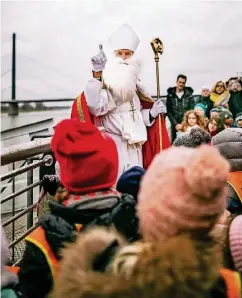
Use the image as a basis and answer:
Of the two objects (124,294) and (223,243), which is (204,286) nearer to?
(124,294)

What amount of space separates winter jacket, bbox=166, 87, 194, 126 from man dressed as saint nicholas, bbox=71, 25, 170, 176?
2.54m

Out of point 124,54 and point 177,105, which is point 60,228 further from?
point 177,105

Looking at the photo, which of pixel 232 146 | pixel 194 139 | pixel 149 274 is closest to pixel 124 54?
pixel 194 139

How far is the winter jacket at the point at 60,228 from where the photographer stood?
1207 millimetres

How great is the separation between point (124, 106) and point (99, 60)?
0.43m

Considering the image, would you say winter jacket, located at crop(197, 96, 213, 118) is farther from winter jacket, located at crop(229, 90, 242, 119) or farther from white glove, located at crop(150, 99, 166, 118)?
white glove, located at crop(150, 99, 166, 118)

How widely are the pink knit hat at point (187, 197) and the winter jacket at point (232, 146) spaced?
987 mm

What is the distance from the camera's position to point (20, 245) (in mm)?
3193

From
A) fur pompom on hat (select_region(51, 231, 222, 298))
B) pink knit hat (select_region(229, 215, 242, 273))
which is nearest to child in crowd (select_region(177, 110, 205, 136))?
pink knit hat (select_region(229, 215, 242, 273))

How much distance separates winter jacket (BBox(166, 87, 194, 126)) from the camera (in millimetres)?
6047

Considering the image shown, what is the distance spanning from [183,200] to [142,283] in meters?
0.19

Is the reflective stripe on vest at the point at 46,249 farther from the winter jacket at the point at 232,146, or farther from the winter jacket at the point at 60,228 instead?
the winter jacket at the point at 232,146

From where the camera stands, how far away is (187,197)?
101 centimetres

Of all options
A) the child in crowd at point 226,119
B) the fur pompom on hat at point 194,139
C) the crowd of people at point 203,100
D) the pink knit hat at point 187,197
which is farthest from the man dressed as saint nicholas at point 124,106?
the crowd of people at point 203,100
